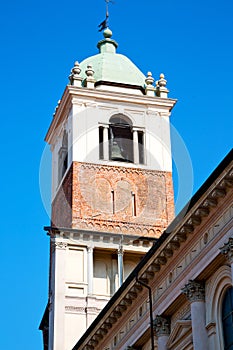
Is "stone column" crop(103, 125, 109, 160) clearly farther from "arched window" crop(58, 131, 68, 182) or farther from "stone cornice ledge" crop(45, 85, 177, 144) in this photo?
"arched window" crop(58, 131, 68, 182)

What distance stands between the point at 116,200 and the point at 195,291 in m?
17.9

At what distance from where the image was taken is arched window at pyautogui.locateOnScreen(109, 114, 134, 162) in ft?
143

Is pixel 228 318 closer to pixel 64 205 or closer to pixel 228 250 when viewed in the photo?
pixel 228 250

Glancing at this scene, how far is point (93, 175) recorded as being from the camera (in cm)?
4200

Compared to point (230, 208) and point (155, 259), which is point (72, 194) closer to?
point (155, 259)

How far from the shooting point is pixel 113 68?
1815 inches

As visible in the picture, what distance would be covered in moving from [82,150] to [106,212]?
10.7 ft

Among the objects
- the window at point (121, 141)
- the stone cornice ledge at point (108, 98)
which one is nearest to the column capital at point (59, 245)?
the window at point (121, 141)

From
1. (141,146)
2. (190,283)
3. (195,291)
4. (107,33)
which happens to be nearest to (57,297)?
(141,146)

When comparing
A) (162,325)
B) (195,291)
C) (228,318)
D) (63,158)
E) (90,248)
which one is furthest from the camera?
(63,158)

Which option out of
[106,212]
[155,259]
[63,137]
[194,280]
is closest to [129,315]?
[155,259]

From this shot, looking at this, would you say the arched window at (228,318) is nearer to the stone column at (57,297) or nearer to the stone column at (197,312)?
the stone column at (197,312)

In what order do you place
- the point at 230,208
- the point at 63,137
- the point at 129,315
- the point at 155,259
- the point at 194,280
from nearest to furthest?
1. the point at 230,208
2. the point at 194,280
3. the point at 155,259
4. the point at 129,315
5. the point at 63,137

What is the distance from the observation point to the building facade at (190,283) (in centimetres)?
2277
